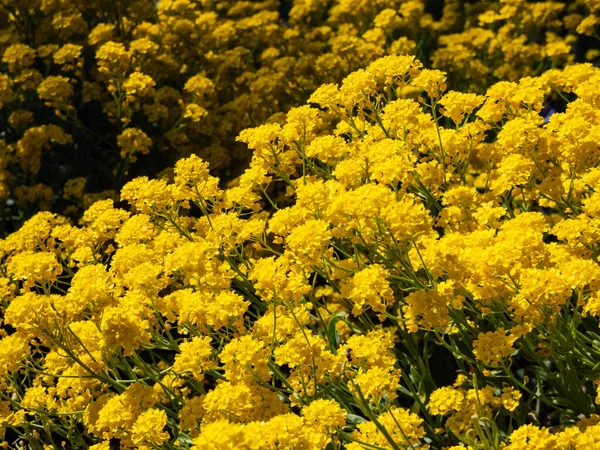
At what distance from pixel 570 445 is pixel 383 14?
412 centimetres

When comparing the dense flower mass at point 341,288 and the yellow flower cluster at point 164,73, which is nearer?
the dense flower mass at point 341,288

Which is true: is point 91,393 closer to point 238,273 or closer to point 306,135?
point 238,273

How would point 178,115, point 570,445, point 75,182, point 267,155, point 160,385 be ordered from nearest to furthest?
point 570,445
point 160,385
point 267,155
point 75,182
point 178,115

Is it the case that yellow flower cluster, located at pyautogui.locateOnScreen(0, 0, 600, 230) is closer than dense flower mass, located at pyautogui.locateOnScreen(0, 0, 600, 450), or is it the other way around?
dense flower mass, located at pyautogui.locateOnScreen(0, 0, 600, 450)

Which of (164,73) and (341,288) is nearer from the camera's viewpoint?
(341,288)

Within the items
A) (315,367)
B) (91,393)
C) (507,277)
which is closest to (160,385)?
(91,393)

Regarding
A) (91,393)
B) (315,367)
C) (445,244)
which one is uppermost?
(445,244)

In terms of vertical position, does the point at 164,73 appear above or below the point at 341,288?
above

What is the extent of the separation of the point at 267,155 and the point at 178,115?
215 centimetres

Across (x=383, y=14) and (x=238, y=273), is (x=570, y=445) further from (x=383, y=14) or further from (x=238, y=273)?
(x=383, y=14)

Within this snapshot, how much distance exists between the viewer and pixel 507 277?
282 cm

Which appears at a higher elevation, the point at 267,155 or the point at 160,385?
the point at 267,155

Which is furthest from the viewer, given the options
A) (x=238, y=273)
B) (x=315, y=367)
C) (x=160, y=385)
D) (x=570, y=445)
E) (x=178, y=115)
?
(x=178, y=115)

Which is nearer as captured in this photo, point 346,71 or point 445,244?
point 445,244
